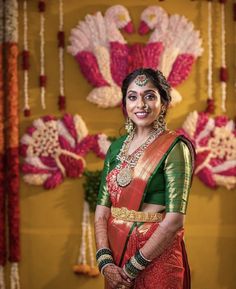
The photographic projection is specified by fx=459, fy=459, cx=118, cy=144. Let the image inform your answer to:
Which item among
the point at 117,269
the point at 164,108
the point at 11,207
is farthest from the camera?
the point at 11,207

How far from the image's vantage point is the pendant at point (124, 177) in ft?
6.12

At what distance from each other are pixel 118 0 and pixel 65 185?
4.34 ft

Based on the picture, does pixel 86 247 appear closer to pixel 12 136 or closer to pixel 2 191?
pixel 2 191

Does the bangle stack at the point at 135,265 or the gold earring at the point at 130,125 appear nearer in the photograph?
the bangle stack at the point at 135,265

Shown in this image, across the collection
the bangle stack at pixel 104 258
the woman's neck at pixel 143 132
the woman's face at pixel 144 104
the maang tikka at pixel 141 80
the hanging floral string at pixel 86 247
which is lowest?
the hanging floral string at pixel 86 247

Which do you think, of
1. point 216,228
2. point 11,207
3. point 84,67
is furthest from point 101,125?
point 216,228

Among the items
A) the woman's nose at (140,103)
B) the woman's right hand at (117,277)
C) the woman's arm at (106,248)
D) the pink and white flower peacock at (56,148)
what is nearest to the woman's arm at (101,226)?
the woman's arm at (106,248)

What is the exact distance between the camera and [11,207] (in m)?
3.06

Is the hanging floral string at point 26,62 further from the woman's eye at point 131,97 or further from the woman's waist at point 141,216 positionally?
the woman's waist at point 141,216

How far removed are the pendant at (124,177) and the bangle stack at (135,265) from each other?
0.91 ft

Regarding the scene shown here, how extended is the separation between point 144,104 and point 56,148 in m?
1.32

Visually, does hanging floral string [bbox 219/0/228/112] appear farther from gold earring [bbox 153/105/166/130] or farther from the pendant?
the pendant

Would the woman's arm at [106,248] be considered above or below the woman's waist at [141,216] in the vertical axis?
below

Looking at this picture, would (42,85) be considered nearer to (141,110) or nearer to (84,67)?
(84,67)
